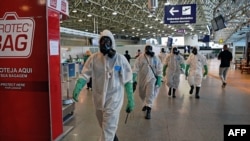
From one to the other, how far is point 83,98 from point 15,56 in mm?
4496

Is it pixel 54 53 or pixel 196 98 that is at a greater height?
pixel 54 53

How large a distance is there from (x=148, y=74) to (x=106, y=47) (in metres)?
2.32

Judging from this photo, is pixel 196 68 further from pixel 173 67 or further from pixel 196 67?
pixel 173 67

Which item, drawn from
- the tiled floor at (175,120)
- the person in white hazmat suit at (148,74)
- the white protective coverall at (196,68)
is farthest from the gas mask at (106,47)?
the white protective coverall at (196,68)

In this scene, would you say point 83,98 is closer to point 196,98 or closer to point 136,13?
point 196,98

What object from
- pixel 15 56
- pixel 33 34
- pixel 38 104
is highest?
pixel 33 34

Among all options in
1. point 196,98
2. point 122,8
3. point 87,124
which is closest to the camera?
point 87,124

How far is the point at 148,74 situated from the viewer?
5434 millimetres

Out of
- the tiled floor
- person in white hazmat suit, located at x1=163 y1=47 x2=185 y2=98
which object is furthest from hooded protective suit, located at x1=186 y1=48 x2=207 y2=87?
the tiled floor

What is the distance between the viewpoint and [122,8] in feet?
76.2

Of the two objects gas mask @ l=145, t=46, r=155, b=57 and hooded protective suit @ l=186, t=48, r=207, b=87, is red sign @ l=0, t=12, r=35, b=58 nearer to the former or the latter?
gas mask @ l=145, t=46, r=155, b=57

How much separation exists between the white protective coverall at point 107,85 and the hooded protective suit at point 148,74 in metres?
2.13

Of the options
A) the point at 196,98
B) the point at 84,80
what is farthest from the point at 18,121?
the point at 196,98

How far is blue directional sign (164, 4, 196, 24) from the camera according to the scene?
12.3 meters
